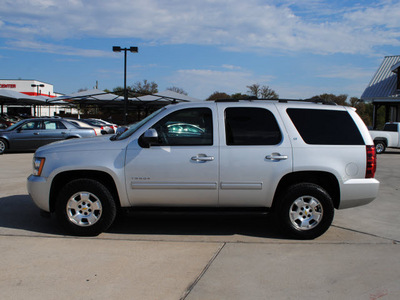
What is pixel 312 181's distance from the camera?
18.0 feet

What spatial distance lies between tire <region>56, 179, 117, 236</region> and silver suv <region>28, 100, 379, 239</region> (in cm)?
1

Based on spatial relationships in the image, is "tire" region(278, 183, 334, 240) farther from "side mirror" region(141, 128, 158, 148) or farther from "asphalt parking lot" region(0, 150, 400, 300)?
"side mirror" region(141, 128, 158, 148)

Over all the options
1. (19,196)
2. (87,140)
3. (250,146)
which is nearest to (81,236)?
(87,140)

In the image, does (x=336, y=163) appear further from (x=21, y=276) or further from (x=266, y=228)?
(x=21, y=276)

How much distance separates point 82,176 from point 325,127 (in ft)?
11.0

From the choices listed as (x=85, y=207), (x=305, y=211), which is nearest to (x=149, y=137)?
(x=85, y=207)

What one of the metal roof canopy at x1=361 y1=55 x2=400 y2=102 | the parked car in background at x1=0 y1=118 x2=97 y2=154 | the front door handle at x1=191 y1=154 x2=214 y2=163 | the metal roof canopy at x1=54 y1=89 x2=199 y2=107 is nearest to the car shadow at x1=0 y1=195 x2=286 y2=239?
the front door handle at x1=191 y1=154 x2=214 y2=163

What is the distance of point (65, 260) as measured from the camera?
4445 millimetres

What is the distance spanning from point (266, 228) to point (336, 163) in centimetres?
143

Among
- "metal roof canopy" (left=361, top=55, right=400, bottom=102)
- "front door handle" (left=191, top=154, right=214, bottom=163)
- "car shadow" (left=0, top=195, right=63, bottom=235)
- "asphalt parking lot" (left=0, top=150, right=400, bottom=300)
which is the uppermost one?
"metal roof canopy" (left=361, top=55, right=400, bottom=102)

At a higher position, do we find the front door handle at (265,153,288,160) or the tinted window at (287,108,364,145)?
the tinted window at (287,108,364,145)

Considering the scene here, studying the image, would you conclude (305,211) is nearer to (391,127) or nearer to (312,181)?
(312,181)

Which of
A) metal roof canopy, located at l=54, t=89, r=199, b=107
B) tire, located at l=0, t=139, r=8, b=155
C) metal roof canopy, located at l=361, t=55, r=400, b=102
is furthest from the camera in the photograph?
metal roof canopy, located at l=361, t=55, r=400, b=102

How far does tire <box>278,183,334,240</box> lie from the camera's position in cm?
522
